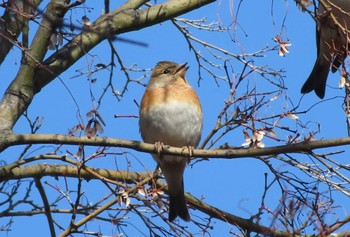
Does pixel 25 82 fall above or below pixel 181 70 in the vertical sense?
below

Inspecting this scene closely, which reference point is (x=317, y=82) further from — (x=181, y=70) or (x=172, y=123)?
(x=172, y=123)

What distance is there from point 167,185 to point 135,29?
1162 millimetres

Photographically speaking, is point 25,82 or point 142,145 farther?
point 25,82

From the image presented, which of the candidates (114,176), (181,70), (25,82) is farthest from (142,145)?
(181,70)

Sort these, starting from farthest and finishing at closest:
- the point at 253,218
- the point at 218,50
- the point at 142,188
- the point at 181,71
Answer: the point at 218,50 < the point at 181,71 < the point at 253,218 < the point at 142,188

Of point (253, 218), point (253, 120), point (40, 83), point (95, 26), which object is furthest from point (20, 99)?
point (253, 218)

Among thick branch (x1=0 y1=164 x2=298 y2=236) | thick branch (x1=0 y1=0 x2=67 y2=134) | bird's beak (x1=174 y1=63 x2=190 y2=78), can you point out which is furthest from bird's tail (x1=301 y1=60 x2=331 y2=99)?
thick branch (x1=0 y1=0 x2=67 y2=134)

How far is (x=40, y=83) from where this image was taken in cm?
398

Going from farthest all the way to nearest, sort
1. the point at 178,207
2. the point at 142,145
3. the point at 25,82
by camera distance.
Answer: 1. the point at 178,207
2. the point at 25,82
3. the point at 142,145

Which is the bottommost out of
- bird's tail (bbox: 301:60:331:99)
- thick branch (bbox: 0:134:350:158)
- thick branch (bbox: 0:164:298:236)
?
thick branch (bbox: 0:134:350:158)

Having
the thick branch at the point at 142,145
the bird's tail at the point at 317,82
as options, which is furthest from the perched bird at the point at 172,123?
the thick branch at the point at 142,145

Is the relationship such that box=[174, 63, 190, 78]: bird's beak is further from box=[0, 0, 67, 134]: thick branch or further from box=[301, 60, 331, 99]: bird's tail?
Answer: box=[0, 0, 67, 134]: thick branch

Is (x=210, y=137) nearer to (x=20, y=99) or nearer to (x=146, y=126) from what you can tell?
(x=146, y=126)

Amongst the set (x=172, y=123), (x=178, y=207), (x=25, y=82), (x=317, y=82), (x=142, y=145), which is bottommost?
(x=142, y=145)
